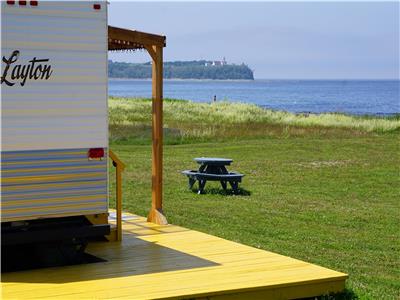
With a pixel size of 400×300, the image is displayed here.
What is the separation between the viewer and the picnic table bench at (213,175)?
15.1m

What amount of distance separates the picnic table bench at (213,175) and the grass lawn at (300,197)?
236 mm

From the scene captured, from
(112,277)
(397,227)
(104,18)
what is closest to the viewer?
(112,277)

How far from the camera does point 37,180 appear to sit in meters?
7.47

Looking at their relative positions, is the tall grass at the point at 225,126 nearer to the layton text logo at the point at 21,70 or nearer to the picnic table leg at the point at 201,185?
the picnic table leg at the point at 201,185

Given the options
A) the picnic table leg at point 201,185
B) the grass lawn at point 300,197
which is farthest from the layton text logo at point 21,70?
the picnic table leg at point 201,185

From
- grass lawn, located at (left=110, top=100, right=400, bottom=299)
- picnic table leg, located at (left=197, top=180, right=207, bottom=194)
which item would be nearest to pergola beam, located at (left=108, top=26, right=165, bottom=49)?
grass lawn, located at (left=110, top=100, right=400, bottom=299)

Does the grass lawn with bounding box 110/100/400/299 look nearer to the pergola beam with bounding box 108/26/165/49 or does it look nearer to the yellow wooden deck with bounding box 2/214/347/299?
the yellow wooden deck with bounding box 2/214/347/299

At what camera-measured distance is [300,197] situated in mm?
14727

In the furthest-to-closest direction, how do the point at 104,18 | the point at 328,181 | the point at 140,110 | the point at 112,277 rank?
the point at 140,110
the point at 328,181
the point at 104,18
the point at 112,277

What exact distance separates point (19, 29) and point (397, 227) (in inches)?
265

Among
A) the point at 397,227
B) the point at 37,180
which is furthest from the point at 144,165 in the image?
the point at 37,180

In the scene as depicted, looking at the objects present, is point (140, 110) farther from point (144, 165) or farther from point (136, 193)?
point (136, 193)

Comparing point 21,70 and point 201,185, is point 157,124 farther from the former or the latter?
point 201,185

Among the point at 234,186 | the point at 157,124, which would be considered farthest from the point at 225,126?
the point at 157,124
